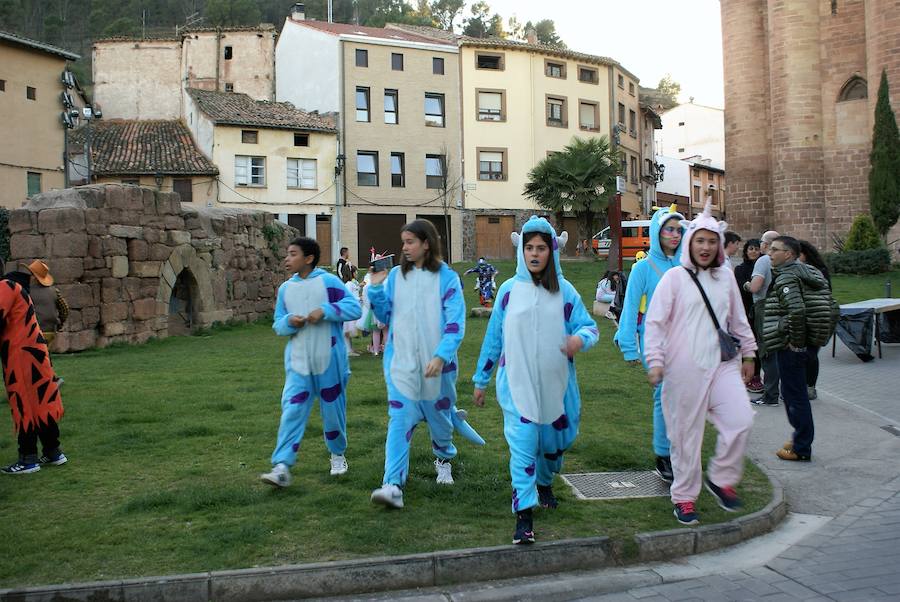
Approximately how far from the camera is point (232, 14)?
60.5 m

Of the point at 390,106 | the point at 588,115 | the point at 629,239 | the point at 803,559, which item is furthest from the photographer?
the point at 588,115

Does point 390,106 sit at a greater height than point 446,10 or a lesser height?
lesser

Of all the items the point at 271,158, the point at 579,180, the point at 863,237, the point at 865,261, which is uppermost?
the point at 271,158

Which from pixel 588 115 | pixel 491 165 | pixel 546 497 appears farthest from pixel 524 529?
pixel 588 115

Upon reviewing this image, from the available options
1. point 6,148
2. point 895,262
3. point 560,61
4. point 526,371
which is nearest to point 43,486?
point 526,371

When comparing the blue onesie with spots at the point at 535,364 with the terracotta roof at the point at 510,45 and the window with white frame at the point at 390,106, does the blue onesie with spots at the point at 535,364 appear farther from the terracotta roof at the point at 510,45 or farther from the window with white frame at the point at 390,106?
the terracotta roof at the point at 510,45

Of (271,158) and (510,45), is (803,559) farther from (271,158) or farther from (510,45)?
(510,45)

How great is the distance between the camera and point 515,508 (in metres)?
4.76

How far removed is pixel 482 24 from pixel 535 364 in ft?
226

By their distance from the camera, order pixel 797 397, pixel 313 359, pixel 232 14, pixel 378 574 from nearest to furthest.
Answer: pixel 378 574 → pixel 313 359 → pixel 797 397 → pixel 232 14

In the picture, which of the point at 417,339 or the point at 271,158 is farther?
the point at 271,158

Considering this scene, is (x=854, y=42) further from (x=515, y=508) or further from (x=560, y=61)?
(x=515, y=508)

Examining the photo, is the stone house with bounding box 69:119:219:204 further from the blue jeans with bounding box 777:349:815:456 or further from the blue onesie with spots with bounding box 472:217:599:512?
the blue onesie with spots with bounding box 472:217:599:512

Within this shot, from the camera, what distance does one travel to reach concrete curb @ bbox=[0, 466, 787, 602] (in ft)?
13.5
